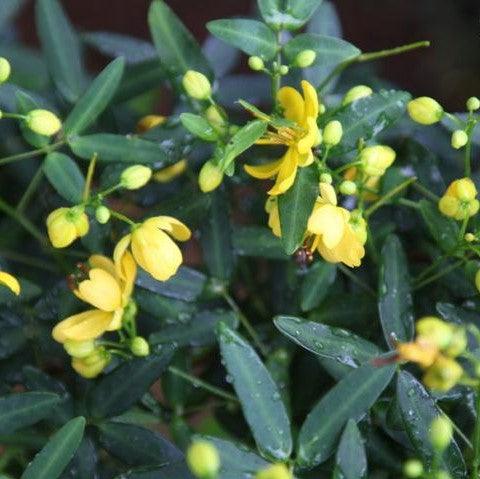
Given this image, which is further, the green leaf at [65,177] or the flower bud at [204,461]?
the green leaf at [65,177]

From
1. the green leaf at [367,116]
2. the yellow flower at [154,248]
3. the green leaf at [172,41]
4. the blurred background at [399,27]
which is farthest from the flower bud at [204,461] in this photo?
the blurred background at [399,27]

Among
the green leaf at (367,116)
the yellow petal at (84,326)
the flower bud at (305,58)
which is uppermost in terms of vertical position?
the flower bud at (305,58)

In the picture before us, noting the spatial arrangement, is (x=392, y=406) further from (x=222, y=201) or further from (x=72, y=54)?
(x=72, y=54)

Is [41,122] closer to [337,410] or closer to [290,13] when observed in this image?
[290,13]

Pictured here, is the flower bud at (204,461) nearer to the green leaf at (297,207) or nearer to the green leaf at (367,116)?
the green leaf at (297,207)

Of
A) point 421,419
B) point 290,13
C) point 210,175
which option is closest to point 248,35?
point 290,13

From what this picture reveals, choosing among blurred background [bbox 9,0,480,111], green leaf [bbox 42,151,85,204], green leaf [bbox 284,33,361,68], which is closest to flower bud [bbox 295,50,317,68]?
green leaf [bbox 284,33,361,68]
